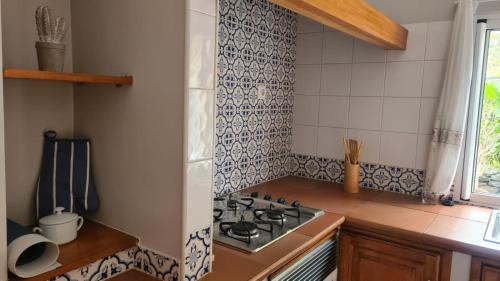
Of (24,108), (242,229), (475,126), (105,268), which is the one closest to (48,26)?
(24,108)

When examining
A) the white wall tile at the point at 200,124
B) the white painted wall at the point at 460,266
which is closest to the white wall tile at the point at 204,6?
the white wall tile at the point at 200,124

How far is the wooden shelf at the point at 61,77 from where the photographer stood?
88 cm

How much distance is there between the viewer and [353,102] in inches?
89.4

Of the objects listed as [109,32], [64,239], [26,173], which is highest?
[109,32]

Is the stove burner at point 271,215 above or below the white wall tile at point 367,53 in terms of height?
below

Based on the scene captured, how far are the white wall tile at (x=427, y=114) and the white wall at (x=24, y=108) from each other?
177cm

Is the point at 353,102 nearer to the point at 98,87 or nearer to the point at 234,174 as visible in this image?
the point at 234,174

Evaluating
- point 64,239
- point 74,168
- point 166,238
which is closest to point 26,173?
point 74,168

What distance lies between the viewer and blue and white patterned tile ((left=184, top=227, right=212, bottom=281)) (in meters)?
1.05

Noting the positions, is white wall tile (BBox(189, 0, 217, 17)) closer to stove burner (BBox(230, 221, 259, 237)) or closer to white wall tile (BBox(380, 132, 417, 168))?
stove burner (BBox(230, 221, 259, 237))

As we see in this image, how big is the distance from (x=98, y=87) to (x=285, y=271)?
884 mm

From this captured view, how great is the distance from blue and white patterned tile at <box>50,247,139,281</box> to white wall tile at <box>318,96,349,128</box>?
60.6 inches

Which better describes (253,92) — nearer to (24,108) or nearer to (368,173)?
(368,173)

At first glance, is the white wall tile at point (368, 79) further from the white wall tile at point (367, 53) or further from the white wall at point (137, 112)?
the white wall at point (137, 112)
